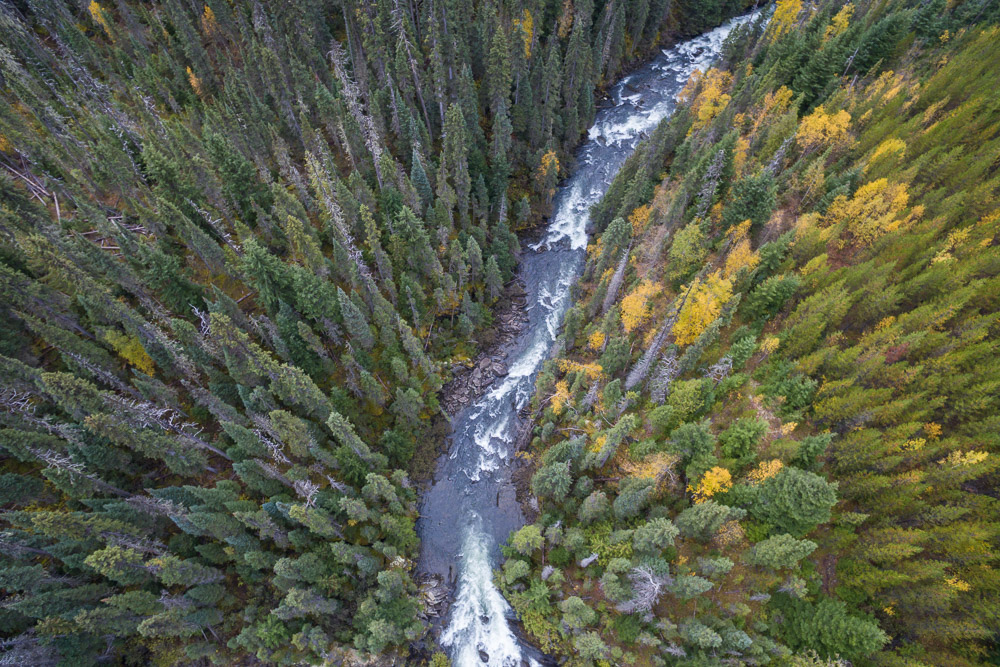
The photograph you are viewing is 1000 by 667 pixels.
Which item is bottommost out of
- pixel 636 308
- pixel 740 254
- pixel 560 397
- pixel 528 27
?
pixel 560 397

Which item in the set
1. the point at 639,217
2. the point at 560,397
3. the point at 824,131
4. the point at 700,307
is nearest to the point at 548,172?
the point at 639,217

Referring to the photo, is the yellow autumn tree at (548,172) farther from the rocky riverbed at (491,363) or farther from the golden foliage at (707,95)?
the golden foliage at (707,95)

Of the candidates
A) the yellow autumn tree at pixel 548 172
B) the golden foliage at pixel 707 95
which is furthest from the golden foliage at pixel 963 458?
the yellow autumn tree at pixel 548 172

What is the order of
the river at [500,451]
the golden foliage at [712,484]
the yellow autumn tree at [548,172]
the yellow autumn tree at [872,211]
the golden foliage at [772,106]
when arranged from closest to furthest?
the golden foliage at [712,484] → the river at [500,451] → the yellow autumn tree at [872,211] → the golden foliage at [772,106] → the yellow autumn tree at [548,172]

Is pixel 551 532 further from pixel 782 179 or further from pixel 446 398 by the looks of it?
pixel 782 179

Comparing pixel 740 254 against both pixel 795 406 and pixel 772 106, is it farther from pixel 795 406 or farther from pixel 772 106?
pixel 772 106

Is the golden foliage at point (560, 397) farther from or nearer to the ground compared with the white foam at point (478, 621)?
farther from the ground
